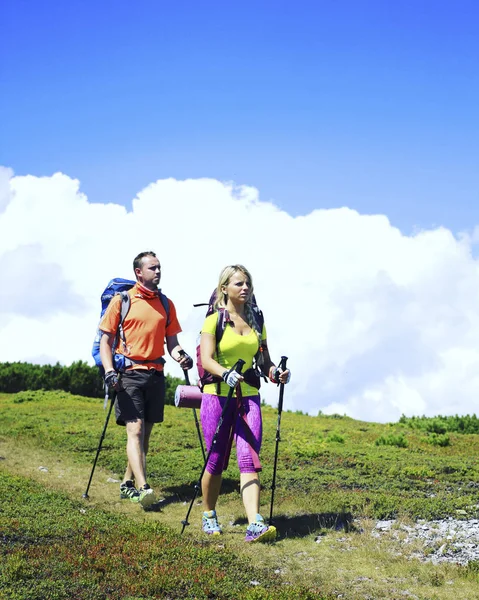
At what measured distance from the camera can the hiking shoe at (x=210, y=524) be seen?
883 cm

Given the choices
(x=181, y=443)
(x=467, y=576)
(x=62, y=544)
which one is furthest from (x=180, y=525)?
(x=181, y=443)

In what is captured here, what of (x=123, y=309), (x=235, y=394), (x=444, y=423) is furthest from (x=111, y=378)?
(x=444, y=423)

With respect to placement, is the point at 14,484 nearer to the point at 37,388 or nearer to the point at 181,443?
the point at 181,443

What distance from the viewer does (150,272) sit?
34.1 feet

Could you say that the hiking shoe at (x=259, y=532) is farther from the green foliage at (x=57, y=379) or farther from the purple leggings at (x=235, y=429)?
the green foliage at (x=57, y=379)

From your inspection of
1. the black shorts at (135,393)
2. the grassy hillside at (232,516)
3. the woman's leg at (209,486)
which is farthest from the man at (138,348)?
the woman's leg at (209,486)

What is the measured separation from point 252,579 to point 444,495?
5.11m

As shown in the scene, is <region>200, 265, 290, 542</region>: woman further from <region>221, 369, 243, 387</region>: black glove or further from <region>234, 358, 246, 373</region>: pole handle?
<region>221, 369, 243, 387</region>: black glove

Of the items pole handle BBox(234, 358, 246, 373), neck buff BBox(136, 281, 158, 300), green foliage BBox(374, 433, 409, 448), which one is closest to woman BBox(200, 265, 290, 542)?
pole handle BBox(234, 358, 246, 373)

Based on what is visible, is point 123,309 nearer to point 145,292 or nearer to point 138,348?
point 145,292

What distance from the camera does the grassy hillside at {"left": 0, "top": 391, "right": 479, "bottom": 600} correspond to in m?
6.88

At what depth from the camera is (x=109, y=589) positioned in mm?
6473

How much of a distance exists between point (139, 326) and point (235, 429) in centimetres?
247

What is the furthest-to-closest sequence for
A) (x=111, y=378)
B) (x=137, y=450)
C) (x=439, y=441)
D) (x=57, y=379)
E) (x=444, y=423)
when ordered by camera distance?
(x=57, y=379) → (x=444, y=423) → (x=439, y=441) → (x=137, y=450) → (x=111, y=378)
